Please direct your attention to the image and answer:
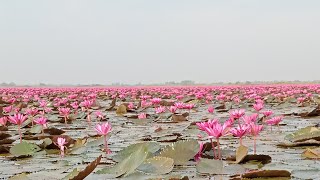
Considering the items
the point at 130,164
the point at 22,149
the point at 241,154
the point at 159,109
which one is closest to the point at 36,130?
the point at 22,149

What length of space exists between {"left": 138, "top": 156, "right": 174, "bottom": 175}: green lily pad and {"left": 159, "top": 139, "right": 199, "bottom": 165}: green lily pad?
211mm

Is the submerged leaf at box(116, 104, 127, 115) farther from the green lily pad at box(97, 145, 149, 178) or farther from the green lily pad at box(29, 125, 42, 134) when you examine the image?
the green lily pad at box(97, 145, 149, 178)

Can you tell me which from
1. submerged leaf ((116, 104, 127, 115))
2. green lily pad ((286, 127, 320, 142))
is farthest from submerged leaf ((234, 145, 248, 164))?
submerged leaf ((116, 104, 127, 115))

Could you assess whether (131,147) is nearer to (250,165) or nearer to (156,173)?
(156,173)

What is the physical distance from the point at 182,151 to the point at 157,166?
0.26m

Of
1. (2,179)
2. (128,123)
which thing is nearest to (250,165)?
(2,179)

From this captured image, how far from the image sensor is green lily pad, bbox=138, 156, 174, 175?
2109mm

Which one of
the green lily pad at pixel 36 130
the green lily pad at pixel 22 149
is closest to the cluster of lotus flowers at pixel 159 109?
the green lily pad at pixel 36 130

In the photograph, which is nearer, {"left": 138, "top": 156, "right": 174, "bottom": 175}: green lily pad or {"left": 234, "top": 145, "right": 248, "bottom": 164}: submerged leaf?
{"left": 138, "top": 156, "right": 174, "bottom": 175}: green lily pad

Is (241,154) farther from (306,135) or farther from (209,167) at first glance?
(306,135)

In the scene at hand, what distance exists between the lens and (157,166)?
85.6 inches

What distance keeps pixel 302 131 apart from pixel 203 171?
4.60ft

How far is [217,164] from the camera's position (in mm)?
2154

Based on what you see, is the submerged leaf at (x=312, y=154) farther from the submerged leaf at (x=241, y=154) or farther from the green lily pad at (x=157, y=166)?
the green lily pad at (x=157, y=166)
